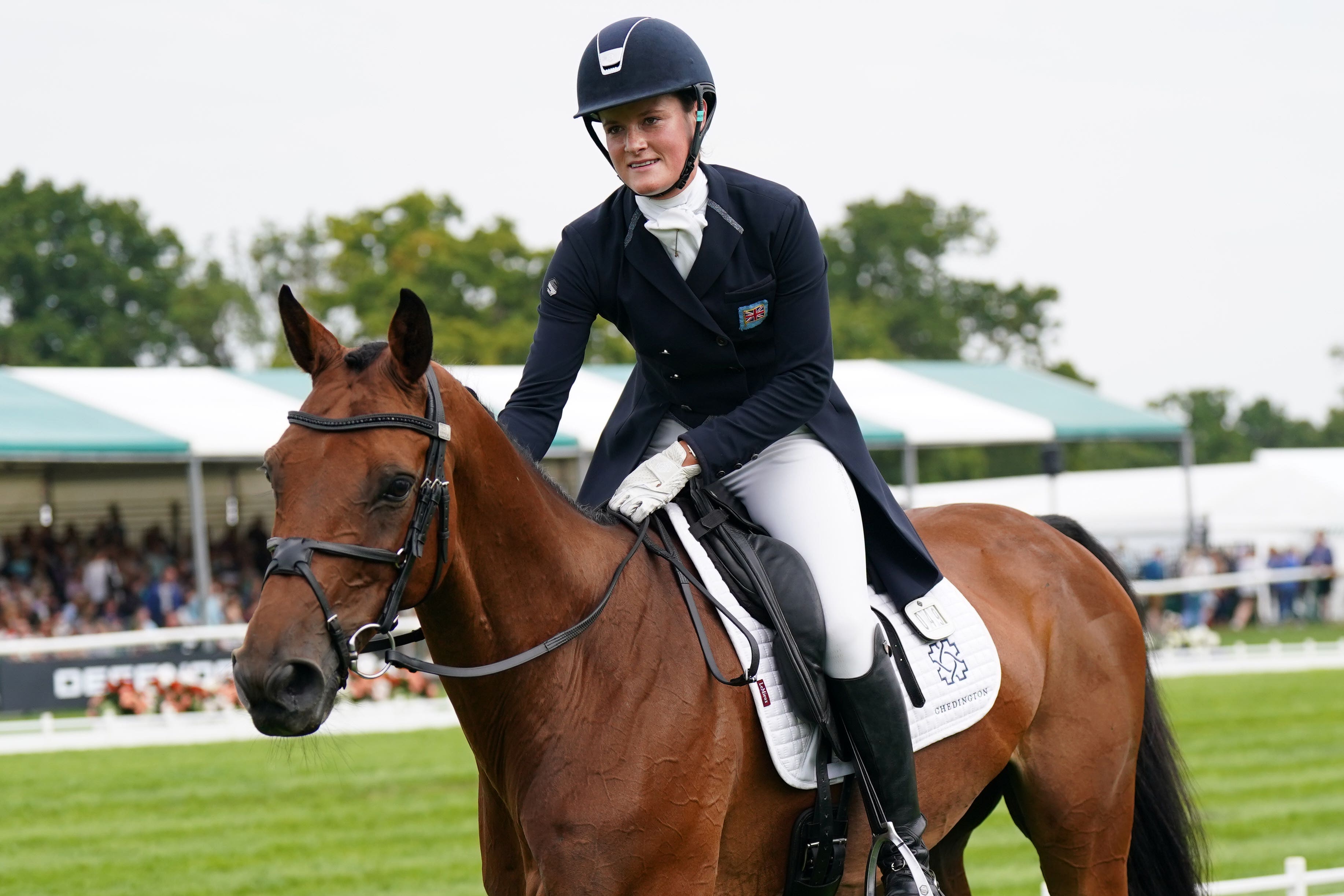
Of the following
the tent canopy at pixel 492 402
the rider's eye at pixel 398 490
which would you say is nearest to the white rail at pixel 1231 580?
the tent canopy at pixel 492 402

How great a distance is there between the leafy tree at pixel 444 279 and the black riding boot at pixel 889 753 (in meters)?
38.2

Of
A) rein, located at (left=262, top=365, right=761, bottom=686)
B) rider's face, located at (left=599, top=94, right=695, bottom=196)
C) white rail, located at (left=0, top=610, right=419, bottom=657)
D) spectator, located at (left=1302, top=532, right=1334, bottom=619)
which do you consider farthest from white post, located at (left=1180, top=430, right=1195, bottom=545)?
rein, located at (left=262, top=365, right=761, bottom=686)

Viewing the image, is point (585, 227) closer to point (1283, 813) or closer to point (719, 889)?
point (719, 889)

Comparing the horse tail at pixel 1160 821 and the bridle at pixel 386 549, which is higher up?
the bridle at pixel 386 549

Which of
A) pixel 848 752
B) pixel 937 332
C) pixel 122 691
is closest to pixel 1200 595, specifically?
pixel 122 691

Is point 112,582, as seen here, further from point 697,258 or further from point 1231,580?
point 1231,580

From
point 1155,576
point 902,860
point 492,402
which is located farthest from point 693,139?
point 1155,576

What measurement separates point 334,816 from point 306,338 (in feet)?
27.9

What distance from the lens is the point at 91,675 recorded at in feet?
53.1

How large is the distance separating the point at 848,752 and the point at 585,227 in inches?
66.1

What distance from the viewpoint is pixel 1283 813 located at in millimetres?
10977

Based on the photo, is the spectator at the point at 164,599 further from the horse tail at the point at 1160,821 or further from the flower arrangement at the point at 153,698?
the horse tail at the point at 1160,821

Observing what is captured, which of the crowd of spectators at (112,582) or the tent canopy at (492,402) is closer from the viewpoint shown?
the tent canopy at (492,402)

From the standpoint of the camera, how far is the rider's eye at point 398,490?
3.23 m
